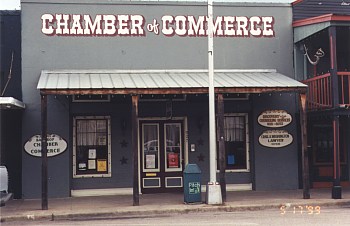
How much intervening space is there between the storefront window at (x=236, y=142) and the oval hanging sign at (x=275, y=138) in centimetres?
62

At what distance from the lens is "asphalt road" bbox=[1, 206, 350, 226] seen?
11.2 m

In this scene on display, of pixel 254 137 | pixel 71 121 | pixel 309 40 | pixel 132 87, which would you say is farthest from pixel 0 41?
pixel 309 40

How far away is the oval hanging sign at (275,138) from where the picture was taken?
17438mm

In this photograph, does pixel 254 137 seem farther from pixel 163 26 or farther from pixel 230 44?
pixel 163 26

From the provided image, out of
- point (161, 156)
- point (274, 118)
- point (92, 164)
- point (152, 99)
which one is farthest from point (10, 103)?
point (274, 118)

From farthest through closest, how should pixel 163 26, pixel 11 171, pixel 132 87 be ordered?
pixel 163 26 < pixel 11 171 < pixel 132 87

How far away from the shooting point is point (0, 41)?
16.7 m

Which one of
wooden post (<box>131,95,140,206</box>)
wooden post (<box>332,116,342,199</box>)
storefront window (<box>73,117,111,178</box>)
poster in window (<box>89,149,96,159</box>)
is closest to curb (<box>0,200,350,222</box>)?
wooden post (<box>332,116,342,199</box>)

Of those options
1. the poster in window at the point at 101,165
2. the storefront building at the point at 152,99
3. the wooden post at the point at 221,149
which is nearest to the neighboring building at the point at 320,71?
the storefront building at the point at 152,99

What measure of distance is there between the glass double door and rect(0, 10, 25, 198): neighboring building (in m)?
4.00

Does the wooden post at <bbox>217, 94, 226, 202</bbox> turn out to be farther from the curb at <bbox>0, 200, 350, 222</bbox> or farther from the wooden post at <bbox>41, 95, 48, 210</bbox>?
the wooden post at <bbox>41, 95, 48, 210</bbox>

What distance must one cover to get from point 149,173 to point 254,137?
3.78m

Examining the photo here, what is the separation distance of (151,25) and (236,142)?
4.95 m
